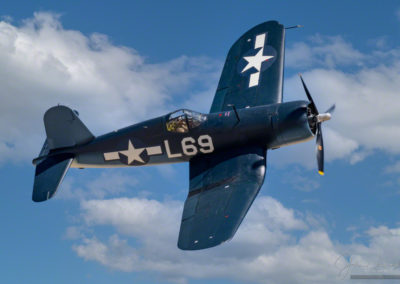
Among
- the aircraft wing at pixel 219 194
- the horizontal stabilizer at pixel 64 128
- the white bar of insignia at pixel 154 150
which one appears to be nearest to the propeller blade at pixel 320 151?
the aircraft wing at pixel 219 194

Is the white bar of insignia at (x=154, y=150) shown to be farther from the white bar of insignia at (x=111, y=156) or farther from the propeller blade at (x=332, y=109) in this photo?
the propeller blade at (x=332, y=109)

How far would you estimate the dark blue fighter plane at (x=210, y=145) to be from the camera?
15.6 meters

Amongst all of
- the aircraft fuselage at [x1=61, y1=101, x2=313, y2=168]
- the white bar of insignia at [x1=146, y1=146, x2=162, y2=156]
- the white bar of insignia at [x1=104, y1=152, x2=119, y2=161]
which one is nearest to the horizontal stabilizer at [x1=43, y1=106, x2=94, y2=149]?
the aircraft fuselage at [x1=61, y1=101, x2=313, y2=168]

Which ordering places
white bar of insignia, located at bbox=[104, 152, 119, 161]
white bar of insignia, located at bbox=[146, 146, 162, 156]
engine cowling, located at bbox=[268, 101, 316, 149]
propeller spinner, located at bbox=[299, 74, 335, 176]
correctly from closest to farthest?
engine cowling, located at bbox=[268, 101, 316, 149]
propeller spinner, located at bbox=[299, 74, 335, 176]
white bar of insignia, located at bbox=[146, 146, 162, 156]
white bar of insignia, located at bbox=[104, 152, 119, 161]

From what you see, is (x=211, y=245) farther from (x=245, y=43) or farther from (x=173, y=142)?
(x=245, y=43)

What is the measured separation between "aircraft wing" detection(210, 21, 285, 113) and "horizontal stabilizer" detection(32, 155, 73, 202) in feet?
19.9

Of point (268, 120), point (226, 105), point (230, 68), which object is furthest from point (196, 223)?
point (230, 68)

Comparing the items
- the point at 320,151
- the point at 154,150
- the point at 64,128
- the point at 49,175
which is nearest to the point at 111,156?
the point at 154,150

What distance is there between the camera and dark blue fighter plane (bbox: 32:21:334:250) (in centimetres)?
1559

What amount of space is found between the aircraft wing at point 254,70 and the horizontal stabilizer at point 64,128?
5.15 m

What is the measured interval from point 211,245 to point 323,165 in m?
5.07

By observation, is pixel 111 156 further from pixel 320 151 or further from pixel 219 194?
pixel 320 151

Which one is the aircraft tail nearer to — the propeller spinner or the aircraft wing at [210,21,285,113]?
the aircraft wing at [210,21,285,113]

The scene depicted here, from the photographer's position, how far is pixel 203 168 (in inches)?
685
